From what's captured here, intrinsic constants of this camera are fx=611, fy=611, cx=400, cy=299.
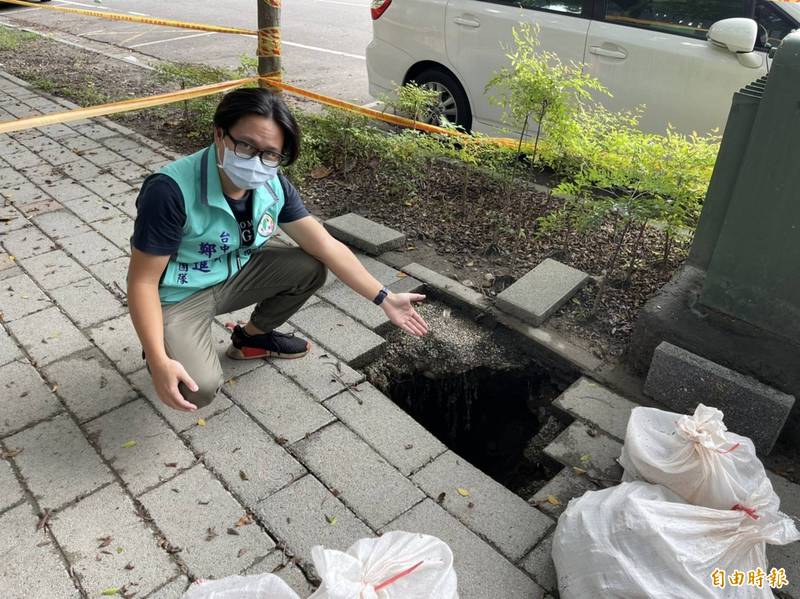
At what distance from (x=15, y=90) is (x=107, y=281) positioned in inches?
206

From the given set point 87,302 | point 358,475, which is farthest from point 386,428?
point 87,302

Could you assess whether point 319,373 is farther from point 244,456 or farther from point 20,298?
point 20,298

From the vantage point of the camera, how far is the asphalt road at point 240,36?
9.22 meters

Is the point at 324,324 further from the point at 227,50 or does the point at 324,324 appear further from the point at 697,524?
the point at 227,50

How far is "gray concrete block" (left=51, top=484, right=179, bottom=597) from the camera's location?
205cm

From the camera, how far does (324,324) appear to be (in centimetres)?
340

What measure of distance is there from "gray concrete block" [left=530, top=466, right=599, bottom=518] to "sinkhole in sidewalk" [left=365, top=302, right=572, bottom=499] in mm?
635

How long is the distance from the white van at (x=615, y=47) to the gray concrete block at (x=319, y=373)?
129 inches

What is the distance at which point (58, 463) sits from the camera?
2469 mm

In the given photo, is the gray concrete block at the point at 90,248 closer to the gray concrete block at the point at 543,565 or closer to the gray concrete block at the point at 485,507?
the gray concrete block at the point at 485,507

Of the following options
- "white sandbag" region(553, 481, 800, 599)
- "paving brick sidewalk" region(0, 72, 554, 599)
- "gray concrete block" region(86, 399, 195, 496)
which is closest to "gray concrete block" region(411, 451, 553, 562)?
"paving brick sidewalk" region(0, 72, 554, 599)

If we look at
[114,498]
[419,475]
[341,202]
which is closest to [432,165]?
[341,202]

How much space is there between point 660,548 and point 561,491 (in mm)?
623

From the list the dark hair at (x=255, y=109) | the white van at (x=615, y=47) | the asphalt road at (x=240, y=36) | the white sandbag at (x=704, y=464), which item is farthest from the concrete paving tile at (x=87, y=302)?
the asphalt road at (x=240, y=36)
